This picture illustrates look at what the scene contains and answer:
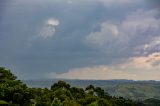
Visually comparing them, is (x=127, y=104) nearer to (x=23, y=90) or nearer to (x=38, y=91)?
(x=38, y=91)

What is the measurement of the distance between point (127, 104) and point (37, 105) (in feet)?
212

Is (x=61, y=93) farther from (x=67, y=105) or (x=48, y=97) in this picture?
(x=67, y=105)

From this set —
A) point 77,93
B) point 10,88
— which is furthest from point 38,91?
point 10,88

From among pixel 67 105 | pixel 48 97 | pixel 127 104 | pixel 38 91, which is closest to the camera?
pixel 67 105

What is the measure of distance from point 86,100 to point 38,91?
17116 mm

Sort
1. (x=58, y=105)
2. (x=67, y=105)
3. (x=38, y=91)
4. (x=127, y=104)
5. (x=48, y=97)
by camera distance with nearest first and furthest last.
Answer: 1. (x=58, y=105)
2. (x=67, y=105)
3. (x=48, y=97)
4. (x=38, y=91)
5. (x=127, y=104)

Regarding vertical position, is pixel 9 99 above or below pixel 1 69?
below

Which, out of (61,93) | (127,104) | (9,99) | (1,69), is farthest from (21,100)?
(127,104)

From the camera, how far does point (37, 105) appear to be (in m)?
85.3

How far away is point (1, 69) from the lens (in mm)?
122500

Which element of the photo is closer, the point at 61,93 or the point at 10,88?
the point at 10,88

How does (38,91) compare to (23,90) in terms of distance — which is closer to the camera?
(23,90)

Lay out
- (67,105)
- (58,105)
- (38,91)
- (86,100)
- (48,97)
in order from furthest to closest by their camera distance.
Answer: (38,91)
(86,100)
(48,97)
(67,105)
(58,105)

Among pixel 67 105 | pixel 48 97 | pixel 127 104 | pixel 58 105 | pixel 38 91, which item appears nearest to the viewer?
pixel 58 105
